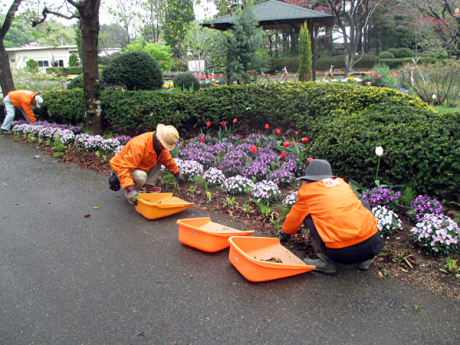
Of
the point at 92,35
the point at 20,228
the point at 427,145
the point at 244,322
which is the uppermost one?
the point at 92,35

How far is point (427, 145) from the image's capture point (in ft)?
10.7

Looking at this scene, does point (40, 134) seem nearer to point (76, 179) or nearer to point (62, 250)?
point (76, 179)

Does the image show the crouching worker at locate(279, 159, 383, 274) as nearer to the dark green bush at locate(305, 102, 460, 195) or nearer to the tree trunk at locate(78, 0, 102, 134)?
the dark green bush at locate(305, 102, 460, 195)

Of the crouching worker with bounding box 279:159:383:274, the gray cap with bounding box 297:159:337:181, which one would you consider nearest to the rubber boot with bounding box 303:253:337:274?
the crouching worker with bounding box 279:159:383:274

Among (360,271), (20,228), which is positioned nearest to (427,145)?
(360,271)

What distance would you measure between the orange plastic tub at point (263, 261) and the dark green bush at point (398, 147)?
1.56m

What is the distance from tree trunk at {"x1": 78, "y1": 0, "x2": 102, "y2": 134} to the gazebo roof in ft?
25.7

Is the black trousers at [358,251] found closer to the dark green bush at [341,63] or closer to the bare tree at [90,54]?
the bare tree at [90,54]

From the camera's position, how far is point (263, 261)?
2.40 meters

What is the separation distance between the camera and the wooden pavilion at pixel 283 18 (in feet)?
45.4

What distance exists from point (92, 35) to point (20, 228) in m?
4.65

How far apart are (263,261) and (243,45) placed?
14629 mm

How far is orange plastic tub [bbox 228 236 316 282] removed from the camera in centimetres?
246

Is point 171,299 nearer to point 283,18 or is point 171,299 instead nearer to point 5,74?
point 5,74
